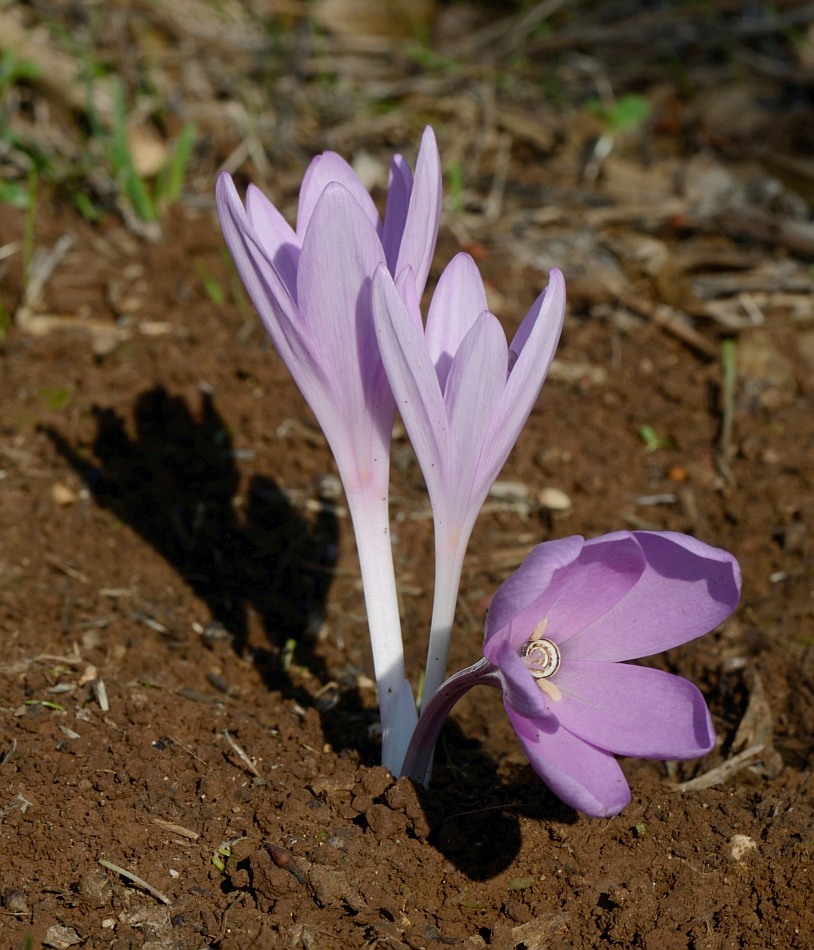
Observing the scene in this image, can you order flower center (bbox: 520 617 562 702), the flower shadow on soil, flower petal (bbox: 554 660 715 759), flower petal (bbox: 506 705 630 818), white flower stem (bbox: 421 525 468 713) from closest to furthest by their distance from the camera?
flower petal (bbox: 506 705 630 818) < flower petal (bbox: 554 660 715 759) < flower center (bbox: 520 617 562 702) < white flower stem (bbox: 421 525 468 713) < the flower shadow on soil

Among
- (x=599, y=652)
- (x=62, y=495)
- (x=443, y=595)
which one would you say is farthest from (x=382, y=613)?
(x=62, y=495)

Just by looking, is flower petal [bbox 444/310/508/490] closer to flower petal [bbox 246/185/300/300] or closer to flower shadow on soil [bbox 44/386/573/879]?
flower petal [bbox 246/185/300/300]

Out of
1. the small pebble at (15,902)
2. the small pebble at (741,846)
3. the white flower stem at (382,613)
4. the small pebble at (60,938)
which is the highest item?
the white flower stem at (382,613)

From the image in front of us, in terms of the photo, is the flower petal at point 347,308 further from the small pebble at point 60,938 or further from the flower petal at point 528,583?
the small pebble at point 60,938

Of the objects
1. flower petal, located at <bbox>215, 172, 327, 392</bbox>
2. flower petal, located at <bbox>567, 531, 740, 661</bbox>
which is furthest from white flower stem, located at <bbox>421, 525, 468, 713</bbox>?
flower petal, located at <bbox>215, 172, 327, 392</bbox>

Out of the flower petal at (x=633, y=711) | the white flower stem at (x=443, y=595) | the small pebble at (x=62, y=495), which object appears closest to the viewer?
the flower petal at (x=633, y=711)

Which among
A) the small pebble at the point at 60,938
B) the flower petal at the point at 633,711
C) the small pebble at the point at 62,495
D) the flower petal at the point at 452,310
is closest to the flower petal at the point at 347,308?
the flower petal at the point at 452,310

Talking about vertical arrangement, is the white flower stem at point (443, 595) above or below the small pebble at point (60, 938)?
above

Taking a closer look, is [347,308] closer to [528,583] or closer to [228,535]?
[528,583]

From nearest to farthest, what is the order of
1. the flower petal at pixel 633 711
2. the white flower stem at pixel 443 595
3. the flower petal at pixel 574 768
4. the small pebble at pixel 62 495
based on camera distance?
the flower petal at pixel 574 768
the flower petal at pixel 633 711
the white flower stem at pixel 443 595
the small pebble at pixel 62 495
